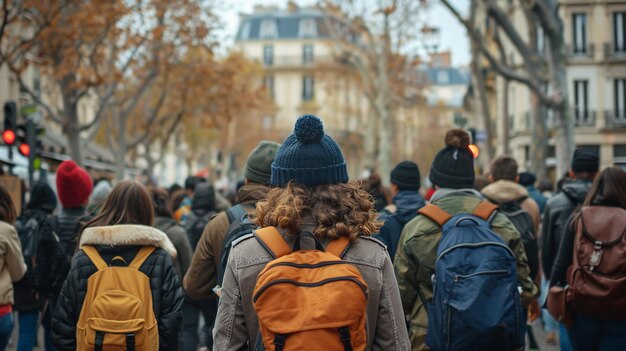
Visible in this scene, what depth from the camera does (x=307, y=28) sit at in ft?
284

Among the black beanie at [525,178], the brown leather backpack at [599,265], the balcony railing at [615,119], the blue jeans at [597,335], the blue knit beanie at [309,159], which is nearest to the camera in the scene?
the blue knit beanie at [309,159]

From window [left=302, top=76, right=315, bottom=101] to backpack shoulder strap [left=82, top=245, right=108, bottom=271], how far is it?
77.3 metres

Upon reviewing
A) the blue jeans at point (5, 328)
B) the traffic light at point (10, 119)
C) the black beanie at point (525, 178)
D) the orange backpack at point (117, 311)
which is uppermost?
the traffic light at point (10, 119)

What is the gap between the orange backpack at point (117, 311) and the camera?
4766mm

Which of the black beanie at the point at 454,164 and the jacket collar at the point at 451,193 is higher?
the black beanie at the point at 454,164

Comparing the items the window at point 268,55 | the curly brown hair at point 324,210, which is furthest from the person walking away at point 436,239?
the window at point 268,55

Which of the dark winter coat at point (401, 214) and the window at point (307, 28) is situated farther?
the window at point (307, 28)

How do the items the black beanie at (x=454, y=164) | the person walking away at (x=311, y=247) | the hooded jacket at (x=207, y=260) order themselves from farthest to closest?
the hooded jacket at (x=207, y=260) < the black beanie at (x=454, y=164) < the person walking away at (x=311, y=247)

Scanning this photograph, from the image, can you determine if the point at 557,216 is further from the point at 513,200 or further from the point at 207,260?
the point at 207,260

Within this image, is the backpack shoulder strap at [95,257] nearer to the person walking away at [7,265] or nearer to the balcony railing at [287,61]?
the person walking away at [7,265]

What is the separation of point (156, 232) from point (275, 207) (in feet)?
6.46

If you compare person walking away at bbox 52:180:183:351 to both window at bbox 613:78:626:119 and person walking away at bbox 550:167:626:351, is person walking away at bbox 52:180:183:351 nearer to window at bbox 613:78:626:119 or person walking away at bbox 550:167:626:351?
person walking away at bbox 550:167:626:351

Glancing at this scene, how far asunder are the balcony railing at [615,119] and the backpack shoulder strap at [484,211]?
40613 millimetres

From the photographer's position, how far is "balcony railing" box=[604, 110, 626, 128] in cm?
4372
